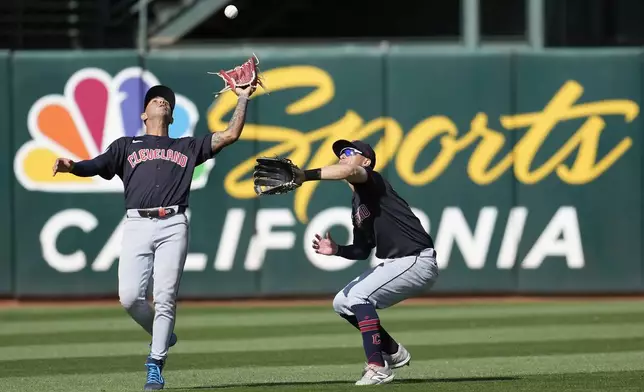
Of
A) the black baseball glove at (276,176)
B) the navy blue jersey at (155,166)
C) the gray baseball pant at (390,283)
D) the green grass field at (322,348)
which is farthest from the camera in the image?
the green grass field at (322,348)

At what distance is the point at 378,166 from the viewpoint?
14.3 m

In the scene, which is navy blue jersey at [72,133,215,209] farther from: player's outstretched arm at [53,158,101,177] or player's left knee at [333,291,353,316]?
player's left knee at [333,291,353,316]

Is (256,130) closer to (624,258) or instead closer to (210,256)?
Result: (210,256)

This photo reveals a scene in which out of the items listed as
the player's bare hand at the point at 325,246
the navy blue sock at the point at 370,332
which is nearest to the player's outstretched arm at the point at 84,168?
the player's bare hand at the point at 325,246

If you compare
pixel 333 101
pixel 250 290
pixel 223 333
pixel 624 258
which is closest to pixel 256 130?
pixel 333 101

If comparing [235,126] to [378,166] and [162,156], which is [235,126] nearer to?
[162,156]

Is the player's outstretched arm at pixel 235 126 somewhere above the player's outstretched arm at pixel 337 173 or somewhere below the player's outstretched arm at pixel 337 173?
above

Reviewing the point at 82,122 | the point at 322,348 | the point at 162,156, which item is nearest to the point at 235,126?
the point at 162,156

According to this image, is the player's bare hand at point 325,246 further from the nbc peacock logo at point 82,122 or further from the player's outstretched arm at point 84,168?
the nbc peacock logo at point 82,122

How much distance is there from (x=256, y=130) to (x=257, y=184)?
22.5 ft

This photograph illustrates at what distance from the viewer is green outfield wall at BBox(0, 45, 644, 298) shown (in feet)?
46.9

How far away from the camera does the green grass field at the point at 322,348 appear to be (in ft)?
26.9

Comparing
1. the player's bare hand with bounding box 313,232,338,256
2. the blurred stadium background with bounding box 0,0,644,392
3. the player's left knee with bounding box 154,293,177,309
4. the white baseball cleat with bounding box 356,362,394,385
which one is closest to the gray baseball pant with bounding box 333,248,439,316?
the player's bare hand with bounding box 313,232,338,256

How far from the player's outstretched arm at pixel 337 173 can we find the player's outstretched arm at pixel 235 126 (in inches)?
19.8
